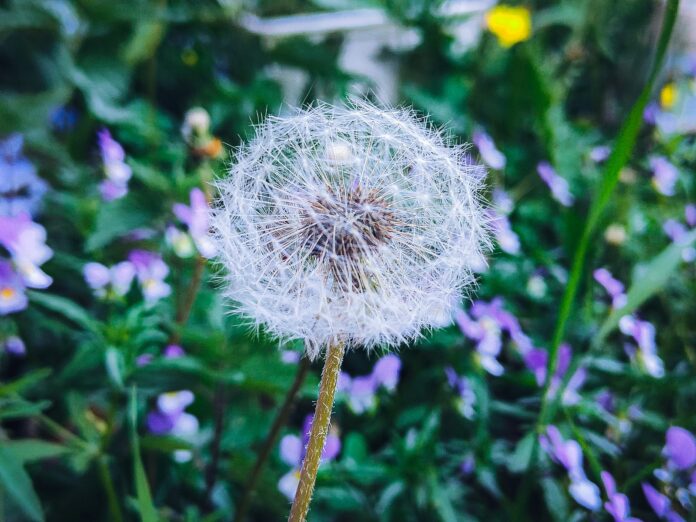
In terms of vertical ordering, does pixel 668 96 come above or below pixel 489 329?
above

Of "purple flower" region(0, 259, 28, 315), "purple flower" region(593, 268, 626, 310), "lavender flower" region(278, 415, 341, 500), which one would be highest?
"purple flower" region(0, 259, 28, 315)

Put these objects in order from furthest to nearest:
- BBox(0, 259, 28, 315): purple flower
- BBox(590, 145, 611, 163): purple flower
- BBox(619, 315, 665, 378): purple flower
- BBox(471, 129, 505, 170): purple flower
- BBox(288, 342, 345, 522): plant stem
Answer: BBox(590, 145, 611, 163): purple flower → BBox(471, 129, 505, 170): purple flower → BBox(619, 315, 665, 378): purple flower → BBox(0, 259, 28, 315): purple flower → BBox(288, 342, 345, 522): plant stem

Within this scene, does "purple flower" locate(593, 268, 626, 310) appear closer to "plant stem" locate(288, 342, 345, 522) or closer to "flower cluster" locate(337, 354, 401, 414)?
"flower cluster" locate(337, 354, 401, 414)

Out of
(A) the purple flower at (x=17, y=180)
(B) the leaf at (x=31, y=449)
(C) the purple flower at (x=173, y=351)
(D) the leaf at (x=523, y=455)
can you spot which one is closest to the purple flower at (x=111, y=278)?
(C) the purple flower at (x=173, y=351)

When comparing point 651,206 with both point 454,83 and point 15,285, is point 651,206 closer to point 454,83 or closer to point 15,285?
point 454,83

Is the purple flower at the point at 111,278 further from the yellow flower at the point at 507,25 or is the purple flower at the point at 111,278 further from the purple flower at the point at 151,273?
the yellow flower at the point at 507,25

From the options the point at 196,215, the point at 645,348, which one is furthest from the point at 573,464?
the point at 196,215

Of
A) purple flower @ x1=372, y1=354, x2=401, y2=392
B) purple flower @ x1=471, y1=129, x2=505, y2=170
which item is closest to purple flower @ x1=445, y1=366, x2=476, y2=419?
purple flower @ x1=372, y1=354, x2=401, y2=392

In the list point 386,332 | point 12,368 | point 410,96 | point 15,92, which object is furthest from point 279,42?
point 386,332

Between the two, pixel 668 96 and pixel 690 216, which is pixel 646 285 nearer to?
pixel 690 216
